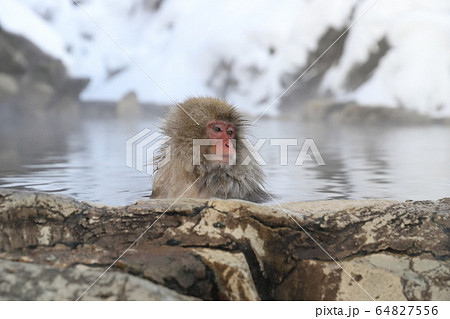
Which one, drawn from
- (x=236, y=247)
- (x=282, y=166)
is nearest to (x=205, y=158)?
(x=236, y=247)

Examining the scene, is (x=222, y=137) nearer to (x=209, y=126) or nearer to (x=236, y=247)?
(x=209, y=126)

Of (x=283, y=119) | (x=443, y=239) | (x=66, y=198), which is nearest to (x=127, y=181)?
(x=66, y=198)

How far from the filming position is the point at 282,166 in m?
4.90

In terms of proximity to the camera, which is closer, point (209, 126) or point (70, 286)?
point (70, 286)

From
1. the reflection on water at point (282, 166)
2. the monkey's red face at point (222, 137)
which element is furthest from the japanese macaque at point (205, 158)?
the reflection on water at point (282, 166)

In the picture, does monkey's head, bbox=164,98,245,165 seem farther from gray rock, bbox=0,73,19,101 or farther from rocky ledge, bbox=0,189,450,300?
gray rock, bbox=0,73,19,101

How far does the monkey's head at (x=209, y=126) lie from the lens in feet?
10.3

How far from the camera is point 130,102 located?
20.3 feet

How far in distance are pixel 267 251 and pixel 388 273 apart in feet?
1.32

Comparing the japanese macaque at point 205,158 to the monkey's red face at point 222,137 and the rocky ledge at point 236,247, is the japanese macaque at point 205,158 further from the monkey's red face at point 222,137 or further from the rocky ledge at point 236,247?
the rocky ledge at point 236,247

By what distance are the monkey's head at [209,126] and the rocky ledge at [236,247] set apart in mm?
1070

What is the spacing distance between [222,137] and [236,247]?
1.29 meters

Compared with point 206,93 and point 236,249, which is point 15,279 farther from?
point 206,93

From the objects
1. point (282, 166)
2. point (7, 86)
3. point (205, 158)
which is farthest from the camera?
point (7, 86)
